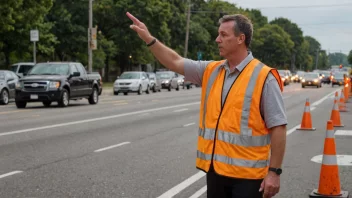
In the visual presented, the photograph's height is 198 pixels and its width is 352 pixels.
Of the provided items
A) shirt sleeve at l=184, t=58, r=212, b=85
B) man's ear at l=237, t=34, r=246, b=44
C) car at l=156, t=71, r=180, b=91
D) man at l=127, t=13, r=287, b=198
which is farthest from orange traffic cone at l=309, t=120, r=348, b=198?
car at l=156, t=71, r=180, b=91

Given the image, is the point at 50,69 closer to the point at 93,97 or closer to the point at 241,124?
the point at 93,97

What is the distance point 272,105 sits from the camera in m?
4.03

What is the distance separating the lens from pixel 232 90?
160 inches

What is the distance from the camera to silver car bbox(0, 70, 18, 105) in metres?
27.2

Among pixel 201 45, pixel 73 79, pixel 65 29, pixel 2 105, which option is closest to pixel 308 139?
pixel 73 79

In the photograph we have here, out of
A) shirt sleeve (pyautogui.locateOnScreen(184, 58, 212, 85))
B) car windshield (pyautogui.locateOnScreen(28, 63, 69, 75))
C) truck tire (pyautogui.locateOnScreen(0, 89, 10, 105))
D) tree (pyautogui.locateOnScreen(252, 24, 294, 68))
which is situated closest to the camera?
shirt sleeve (pyautogui.locateOnScreen(184, 58, 212, 85))

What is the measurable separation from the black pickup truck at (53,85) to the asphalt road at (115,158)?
5369mm

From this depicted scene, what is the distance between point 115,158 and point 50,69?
50.5 ft

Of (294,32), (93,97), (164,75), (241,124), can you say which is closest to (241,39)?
(241,124)

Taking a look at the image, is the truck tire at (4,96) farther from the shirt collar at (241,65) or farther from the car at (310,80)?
the car at (310,80)

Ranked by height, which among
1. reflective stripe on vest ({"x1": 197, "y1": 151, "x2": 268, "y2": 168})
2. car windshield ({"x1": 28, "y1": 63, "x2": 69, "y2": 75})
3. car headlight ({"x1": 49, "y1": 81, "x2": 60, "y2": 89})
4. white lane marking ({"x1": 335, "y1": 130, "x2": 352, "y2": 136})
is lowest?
white lane marking ({"x1": 335, "y1": 130, "x2": 352, "y2": 136})

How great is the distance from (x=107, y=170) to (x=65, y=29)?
155ft

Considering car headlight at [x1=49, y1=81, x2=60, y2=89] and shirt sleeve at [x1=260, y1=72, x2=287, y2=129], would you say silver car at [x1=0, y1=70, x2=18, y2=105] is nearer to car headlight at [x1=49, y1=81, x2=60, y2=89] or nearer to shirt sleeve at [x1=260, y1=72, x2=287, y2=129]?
car headlight at [x1=49, y1=81, x2=60, y2=89]

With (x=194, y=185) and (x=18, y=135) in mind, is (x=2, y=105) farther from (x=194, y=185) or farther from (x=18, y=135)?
(x=194, y=185)
